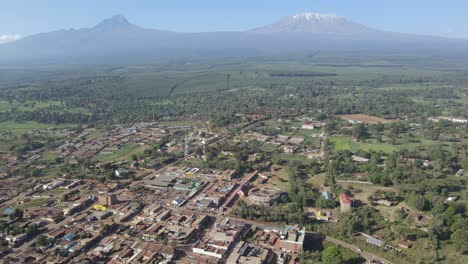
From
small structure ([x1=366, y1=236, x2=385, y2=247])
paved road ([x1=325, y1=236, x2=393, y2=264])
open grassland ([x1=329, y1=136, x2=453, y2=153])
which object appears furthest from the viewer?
open grassland ([x1=329, y1=136, x2=453, y2=153])

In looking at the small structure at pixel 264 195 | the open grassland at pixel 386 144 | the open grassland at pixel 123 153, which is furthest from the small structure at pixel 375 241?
the open grassland at pixel 123 153

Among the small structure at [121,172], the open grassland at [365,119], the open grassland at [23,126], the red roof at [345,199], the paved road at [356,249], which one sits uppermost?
the open grassland at [23,126]

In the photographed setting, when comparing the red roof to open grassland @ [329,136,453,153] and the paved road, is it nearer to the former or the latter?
the paved road

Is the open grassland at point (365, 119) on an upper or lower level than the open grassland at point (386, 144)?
upper

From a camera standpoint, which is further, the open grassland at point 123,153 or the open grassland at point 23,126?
the open grassland at point 23,126

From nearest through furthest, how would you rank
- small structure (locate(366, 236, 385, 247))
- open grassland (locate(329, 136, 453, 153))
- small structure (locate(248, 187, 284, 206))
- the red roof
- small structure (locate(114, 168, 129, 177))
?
small structure (locate(366, 236, 385, 247)) < the red roof < small structure (locate(248, 187, 284, 206)) < small structure (locate(114, 168, 129, 177)) < open grassland (locate(329, 136, 453, 153))

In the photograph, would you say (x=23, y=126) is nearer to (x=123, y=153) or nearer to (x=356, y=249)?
(x=123, y=153)

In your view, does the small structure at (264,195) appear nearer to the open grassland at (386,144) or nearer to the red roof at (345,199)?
the red roof at (345,199)

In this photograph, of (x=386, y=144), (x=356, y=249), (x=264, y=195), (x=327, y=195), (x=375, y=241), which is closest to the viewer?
(x=356, y=249)

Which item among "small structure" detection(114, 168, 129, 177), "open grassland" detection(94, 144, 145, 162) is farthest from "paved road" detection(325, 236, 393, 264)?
"open grassland" detection(94, 144, 145, 162)

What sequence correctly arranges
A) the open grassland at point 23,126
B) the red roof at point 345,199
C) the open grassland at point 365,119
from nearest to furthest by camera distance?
the red roof at point 345,199 → the open grassland at point 23,126 → the open grassland at point 365,119

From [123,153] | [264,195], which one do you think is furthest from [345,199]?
[123,153]

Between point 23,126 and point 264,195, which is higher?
point 23,126
